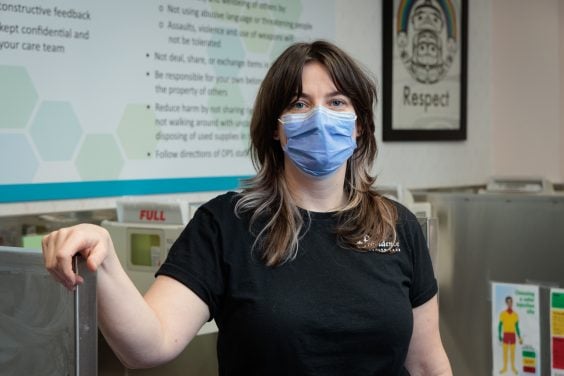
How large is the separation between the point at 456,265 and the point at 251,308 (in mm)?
1467

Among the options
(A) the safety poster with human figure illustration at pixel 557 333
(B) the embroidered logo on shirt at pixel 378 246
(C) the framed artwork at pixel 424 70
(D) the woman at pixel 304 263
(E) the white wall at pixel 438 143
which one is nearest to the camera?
(D) the woman at pixel 304 263

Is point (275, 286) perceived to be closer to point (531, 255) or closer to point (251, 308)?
point (251, 308)

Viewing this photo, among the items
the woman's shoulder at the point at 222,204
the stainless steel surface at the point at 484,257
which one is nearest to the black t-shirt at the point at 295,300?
the woman's shoulder at the point at 222,204

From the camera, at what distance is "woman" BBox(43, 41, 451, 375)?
145 centimetres

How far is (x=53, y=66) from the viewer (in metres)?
2.47

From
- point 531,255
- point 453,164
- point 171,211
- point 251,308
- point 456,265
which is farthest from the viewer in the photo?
point 453,164

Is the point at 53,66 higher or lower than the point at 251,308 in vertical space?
higher

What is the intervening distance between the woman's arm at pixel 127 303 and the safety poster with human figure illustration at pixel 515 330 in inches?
54.8

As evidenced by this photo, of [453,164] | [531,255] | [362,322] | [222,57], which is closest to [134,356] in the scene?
[362,322]

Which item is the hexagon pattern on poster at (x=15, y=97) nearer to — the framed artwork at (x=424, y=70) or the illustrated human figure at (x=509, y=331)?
the illustrated human figure at (x=509, y=331)

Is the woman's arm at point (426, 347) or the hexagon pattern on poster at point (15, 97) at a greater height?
the hexagon pattern on poster at point (15, 97)

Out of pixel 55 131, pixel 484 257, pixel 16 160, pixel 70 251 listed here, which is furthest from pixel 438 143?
pixel 70 251

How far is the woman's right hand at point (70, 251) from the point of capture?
104cm

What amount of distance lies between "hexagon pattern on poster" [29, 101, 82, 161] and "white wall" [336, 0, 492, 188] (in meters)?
1.34
